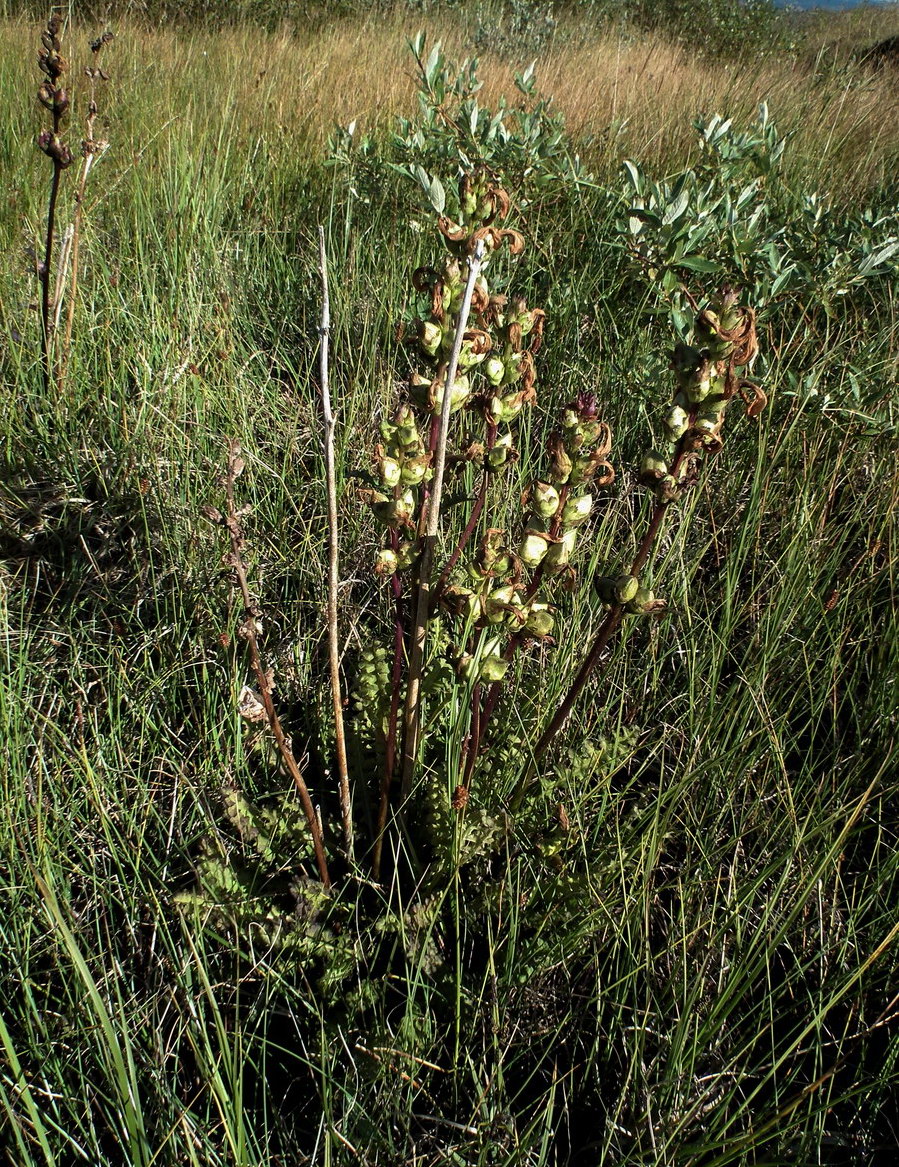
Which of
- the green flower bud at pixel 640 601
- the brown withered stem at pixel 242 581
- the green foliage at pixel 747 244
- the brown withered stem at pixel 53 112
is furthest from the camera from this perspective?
the green foliage at pixel 747 244

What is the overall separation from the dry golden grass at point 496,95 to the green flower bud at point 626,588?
2.94 meters

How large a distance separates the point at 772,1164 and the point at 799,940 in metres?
0.45

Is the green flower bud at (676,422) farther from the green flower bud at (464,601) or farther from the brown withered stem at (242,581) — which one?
the brown withered stem at (242,581)

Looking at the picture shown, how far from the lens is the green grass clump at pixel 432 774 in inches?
41.7

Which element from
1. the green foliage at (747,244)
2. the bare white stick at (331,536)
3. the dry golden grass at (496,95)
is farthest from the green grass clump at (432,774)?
the dry golden grass at (496,95)

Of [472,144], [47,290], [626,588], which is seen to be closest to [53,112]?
[47,290]

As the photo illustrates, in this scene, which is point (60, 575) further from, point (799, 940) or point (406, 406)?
point (799, 940)

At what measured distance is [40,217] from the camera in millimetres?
2723

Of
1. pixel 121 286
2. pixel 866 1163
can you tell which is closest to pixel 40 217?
pixel 121 286

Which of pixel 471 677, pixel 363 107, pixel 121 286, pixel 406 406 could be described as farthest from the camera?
pixel 363 107

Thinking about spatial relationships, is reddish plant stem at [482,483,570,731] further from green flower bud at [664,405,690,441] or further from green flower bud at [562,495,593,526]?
green flower bud at [664,405,690,441]

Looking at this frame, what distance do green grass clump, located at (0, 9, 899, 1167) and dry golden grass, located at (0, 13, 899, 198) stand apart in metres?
1.23

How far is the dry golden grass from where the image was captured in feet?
11.9

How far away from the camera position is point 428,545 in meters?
1.01
